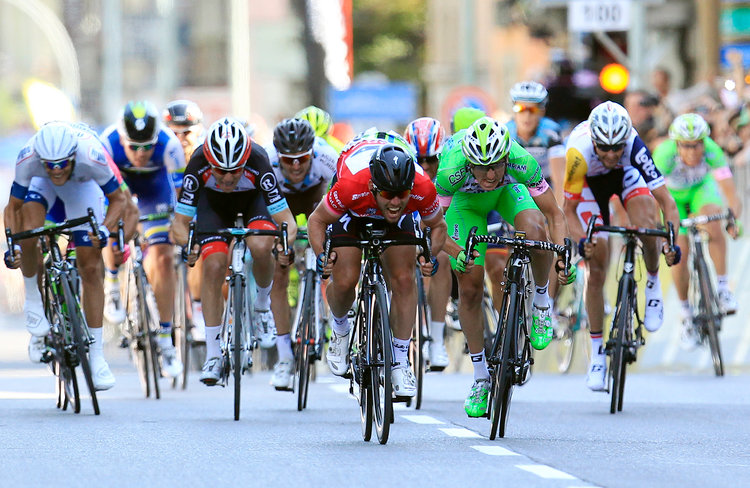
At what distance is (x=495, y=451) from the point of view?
1151 centimetres

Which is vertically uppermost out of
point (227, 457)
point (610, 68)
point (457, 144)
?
point (610, 68)

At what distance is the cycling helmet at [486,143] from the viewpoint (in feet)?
40.1

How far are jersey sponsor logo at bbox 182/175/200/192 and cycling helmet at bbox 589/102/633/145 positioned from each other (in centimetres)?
276

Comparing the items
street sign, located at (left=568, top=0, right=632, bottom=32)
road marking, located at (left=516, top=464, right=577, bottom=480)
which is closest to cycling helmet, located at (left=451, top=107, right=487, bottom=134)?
road marking, located at (left=516, top=464, right=577, bottom=480)

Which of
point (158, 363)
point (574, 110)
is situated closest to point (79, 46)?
point (574, 110)

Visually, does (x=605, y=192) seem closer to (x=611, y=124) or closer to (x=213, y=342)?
(x=611, y=124)

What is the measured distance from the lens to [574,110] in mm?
28531

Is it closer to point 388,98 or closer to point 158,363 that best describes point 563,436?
point 158,363

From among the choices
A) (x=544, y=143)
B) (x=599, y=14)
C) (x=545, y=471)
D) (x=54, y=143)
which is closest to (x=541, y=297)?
(x=545, y=471)

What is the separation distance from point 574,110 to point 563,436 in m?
16.4

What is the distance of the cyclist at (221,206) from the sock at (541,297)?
179cm

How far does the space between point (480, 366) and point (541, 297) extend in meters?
0.58

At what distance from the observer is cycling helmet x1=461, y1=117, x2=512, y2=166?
481 inches

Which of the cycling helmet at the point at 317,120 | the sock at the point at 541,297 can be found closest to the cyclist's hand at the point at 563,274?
the sock at the point at 541,297
